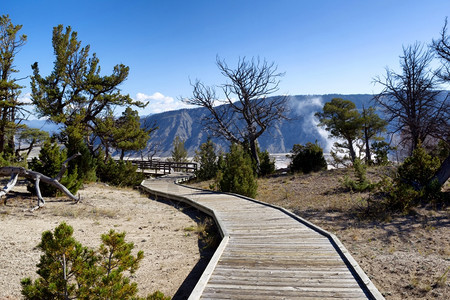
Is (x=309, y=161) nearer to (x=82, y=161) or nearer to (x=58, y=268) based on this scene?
(x=82, y=161)

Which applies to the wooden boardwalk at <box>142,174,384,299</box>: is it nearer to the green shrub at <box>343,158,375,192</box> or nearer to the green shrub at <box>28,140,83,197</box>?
the green shrub at <box>343,158,375,192</box>

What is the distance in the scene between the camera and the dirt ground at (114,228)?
5742 mm

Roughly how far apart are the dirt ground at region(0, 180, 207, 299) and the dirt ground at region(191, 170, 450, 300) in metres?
3.50

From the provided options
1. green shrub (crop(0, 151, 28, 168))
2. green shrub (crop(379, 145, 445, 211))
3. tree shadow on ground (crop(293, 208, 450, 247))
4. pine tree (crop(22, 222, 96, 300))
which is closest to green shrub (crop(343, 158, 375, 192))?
green shrub (crop(379, 145, 445, 211))

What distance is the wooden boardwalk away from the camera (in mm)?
3926

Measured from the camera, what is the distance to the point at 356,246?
6508 mm

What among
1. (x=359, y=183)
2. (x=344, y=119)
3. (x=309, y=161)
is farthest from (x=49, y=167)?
(x=344, y=119)

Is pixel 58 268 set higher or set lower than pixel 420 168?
lower

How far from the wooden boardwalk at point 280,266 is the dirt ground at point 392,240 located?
742 mm

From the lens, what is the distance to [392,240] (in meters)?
6.81

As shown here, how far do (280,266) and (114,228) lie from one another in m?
6.07

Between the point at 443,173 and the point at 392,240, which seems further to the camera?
the point at 443,173

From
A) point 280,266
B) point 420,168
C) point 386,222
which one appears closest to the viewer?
point 280,266

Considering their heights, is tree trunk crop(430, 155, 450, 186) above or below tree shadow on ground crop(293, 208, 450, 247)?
above
